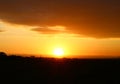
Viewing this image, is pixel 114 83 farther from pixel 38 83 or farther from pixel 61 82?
pixel 38 83

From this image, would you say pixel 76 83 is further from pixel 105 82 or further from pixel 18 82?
pixel 18 82

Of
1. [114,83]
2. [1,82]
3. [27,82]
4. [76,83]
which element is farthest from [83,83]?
[1,82]

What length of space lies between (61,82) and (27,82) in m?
4.19

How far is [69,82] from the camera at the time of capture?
41750mm

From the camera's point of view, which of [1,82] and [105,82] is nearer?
[1,82]

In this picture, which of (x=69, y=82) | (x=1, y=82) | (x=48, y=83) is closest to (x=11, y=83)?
(x=1, y=82)

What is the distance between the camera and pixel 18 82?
133 ft

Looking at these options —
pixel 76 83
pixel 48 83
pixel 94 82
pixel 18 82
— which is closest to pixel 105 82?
pixel 94 82

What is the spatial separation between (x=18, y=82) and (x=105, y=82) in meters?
11.2

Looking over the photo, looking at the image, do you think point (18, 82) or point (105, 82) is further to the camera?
point (105, 82)

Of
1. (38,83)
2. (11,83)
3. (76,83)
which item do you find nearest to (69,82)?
(76,83)

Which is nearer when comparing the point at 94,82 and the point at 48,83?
the point at 48,83

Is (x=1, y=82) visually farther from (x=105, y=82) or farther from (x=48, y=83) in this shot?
(x=105, y=82)

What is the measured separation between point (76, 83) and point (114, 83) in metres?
4.81
